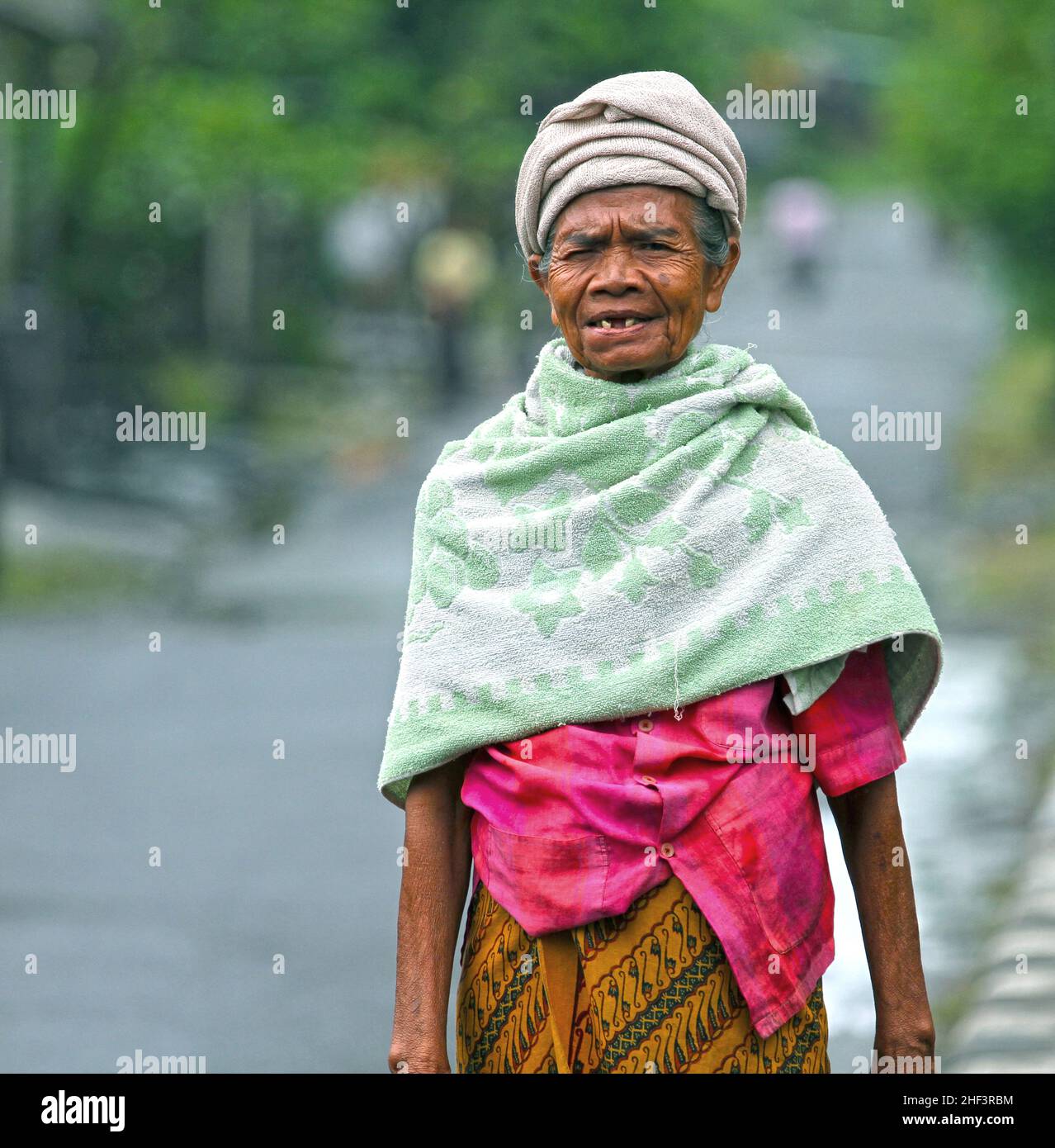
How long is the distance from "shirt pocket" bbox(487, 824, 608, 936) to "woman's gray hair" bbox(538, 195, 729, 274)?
0.76 meters

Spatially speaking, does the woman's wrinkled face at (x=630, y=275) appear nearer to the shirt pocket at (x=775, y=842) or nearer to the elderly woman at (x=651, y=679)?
the elderly woman at (x=651, y=679)

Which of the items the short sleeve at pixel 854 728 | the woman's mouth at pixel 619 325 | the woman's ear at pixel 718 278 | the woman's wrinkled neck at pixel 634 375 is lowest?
the short sleeve at pixel 854 728

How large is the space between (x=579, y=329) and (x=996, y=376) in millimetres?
22638

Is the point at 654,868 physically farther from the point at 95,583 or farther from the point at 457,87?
the point at 457,87

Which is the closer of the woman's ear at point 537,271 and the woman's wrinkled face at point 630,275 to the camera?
the woman's wrinkled face at point 630,275

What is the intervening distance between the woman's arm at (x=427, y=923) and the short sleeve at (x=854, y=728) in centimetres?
48

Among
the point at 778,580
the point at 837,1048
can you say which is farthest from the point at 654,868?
the point at 837,1048

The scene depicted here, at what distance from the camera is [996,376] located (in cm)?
2447

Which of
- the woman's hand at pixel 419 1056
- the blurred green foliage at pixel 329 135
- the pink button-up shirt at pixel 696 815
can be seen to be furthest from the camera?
the blurred green foliage at pixel 329 135

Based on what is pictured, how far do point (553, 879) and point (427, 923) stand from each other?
8.1 inches

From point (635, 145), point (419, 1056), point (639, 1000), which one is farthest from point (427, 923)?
point (635, 145)

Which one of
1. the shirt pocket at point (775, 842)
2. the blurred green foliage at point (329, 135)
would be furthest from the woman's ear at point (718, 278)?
the blurred green foliage at point (329, 135)

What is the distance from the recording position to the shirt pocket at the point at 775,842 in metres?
2.55

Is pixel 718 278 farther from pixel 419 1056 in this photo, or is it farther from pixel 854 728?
pixel 419 1056
